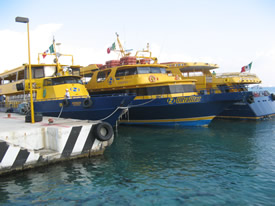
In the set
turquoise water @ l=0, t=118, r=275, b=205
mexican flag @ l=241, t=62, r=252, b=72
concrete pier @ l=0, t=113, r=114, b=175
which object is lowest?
turquoise water @ l=0, t=118, r=275, b=205

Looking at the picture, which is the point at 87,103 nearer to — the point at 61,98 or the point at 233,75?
the point at 61,98

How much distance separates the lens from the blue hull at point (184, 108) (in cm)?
1756

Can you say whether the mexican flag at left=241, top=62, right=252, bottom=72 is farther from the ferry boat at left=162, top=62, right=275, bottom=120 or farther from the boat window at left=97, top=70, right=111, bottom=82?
the boat window at left=97, top=70, right=111, bottom=82

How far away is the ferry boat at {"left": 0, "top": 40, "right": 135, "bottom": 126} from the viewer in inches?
557

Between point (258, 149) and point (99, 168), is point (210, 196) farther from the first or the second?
point (258, 149)

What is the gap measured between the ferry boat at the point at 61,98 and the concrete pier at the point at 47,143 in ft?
13.4

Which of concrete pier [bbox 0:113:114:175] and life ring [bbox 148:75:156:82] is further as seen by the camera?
life ring [bbox 148:75:156:82]

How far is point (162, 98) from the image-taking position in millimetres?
17906

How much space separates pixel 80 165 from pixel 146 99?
10.4m

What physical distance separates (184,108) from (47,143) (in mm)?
11320

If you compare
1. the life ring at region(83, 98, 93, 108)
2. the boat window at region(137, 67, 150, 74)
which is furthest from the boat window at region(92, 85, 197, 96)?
the life ring at region(83, 98, 93, 108)

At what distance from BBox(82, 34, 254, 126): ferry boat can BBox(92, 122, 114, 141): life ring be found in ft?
26.0

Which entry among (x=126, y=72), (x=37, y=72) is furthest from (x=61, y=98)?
(x=126, y=72)

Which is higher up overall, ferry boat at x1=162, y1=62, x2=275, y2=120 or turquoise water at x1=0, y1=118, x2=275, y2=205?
ferry boat at x1=162, y1=62, x2=275, y2=120
